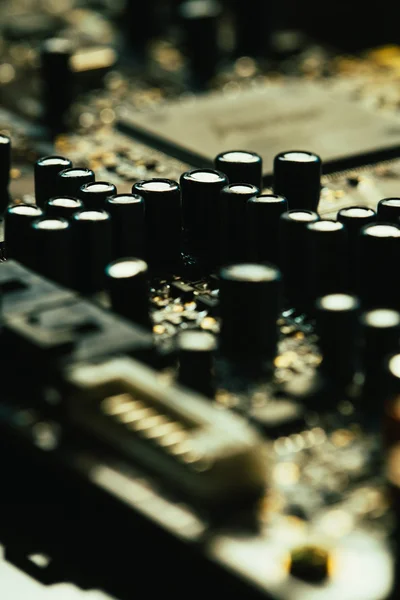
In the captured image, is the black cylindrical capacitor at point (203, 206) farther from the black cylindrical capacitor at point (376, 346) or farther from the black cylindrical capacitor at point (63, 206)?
the black cylindrical capacitor at point (376, 346)

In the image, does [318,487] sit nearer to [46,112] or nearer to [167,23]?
[46,112]

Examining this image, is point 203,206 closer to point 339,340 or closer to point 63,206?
point 63,206

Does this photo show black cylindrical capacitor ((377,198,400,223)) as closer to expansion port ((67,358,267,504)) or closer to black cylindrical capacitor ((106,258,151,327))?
black cylindrical capacitor ((106,258,151,327))

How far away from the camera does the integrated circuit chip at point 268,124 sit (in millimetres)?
3322

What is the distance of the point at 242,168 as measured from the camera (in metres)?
2.93

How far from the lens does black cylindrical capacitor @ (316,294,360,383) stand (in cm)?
227

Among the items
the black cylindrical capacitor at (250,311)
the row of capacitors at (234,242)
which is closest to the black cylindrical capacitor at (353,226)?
the row of capacitors at (234,242)

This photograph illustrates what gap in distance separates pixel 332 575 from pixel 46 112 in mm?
2218

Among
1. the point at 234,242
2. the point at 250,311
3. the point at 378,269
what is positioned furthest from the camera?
the point at 234,242

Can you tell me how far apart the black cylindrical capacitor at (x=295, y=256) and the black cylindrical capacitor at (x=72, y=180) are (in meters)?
0.51

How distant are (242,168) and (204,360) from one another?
822 millimetres

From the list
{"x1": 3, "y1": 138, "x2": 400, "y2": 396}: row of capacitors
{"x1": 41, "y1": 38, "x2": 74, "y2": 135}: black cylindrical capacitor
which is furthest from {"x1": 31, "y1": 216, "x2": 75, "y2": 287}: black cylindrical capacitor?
{"x1": 41, "y1": 38, "x2": 74, "y2": 135}: black cylindrical capacitor

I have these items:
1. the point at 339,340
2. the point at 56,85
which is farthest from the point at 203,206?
the point at 56,85

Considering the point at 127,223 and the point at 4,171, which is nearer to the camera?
the point at 127,223
